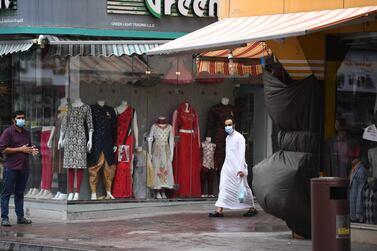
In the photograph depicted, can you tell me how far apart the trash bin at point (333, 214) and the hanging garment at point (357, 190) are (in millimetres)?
2811

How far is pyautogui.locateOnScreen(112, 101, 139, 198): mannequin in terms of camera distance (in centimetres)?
1625

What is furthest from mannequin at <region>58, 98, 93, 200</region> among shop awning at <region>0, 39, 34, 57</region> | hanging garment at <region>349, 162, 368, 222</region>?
hanging garment at <region>349, 162, 368, 222</region>

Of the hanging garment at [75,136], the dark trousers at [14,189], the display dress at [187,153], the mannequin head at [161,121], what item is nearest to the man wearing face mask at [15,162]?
the dark trousers at [14,189]

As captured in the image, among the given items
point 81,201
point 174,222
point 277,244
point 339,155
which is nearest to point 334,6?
point 339,155

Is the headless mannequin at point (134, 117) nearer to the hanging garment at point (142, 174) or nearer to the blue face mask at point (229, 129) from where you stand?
the hanging garment at point (142, 174)

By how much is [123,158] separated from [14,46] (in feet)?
9.82

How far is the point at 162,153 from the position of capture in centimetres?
1680

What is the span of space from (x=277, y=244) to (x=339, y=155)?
163 centimetres

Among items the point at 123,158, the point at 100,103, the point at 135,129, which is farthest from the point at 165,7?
the point at 123,158

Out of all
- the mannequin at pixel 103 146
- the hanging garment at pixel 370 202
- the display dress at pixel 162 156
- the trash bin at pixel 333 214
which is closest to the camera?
the trash bin at pixel 333 214

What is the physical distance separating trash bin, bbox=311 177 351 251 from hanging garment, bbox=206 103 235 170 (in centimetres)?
788

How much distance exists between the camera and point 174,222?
49.3ft

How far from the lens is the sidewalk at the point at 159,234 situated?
1200cm

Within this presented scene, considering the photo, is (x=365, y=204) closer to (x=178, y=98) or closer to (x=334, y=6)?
(x=334, y=6)
